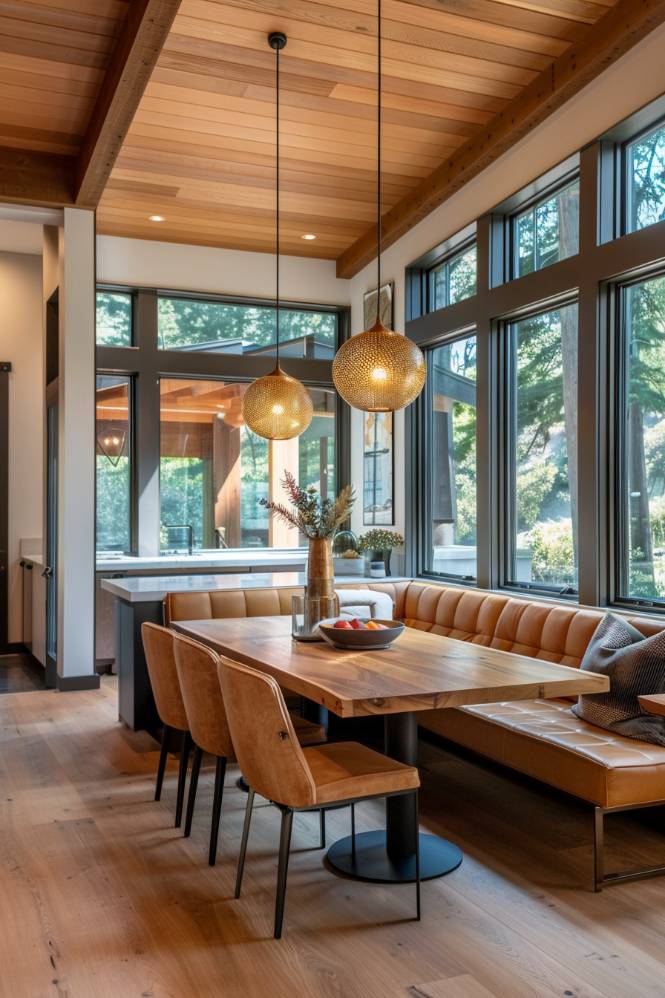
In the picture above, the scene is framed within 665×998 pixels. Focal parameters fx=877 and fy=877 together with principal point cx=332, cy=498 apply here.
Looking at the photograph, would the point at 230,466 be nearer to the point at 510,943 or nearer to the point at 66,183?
the point at 66,183

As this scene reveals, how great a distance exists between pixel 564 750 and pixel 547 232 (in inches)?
119

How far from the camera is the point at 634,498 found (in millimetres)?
4195

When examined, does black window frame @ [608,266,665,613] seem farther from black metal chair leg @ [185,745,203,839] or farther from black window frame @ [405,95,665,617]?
black metal chair leg @ [185,745,203,839]

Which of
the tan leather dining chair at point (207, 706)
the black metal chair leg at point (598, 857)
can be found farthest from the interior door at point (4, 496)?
the black metal chair leg at point (598, 857)

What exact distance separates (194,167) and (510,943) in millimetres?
4636

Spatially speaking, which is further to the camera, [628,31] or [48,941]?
[628,31]

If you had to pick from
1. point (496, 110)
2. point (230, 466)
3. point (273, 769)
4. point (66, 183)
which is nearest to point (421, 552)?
point (230, 466)

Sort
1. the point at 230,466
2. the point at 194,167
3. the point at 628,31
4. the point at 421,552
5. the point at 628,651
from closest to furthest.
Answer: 1. the point at 628,651
2. the point at 628,31
3. the point at 194,167
4. the point at 421,552
5. the point at 230,466

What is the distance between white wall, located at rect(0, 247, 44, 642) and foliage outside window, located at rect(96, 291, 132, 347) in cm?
100

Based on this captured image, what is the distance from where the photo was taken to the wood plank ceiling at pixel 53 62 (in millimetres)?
3826

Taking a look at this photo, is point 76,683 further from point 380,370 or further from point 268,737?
point 268,737

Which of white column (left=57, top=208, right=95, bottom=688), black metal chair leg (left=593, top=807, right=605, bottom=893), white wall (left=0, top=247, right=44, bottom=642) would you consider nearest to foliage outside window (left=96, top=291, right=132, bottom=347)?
white column (left=57, top=208, right=95, bottom=688)

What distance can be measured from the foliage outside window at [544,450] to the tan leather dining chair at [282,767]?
7.60 feet

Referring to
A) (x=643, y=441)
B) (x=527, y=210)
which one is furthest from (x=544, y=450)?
(x=527, y=210)
